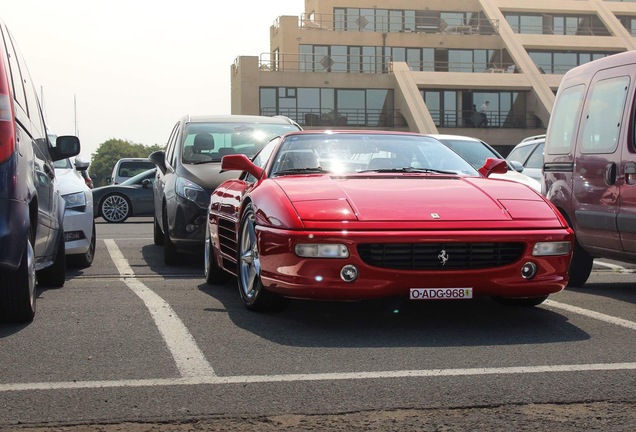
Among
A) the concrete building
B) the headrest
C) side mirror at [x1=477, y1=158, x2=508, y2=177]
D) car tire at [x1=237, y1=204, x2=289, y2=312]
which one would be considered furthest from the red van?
the concrete building

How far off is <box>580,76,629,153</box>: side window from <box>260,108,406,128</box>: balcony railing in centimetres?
5026

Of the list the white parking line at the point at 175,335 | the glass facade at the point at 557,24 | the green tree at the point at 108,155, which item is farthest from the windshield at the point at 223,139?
the green tree at the point at 108,155

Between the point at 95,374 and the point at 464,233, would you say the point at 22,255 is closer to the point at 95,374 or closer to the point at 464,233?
the point at 95,374

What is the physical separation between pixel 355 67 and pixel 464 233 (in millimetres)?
55921

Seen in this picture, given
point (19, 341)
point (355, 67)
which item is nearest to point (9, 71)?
point (19, 341)

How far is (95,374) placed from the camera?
17.0 ft

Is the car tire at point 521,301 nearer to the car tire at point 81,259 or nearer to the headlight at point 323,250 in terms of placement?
the headlight at point 323,250

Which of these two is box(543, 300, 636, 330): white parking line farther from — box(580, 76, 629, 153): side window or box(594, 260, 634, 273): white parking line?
box(594, 260, 634, 273): white parking line

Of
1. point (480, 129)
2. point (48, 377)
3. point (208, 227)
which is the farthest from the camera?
point (480, 129)

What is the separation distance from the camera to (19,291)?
6613 millimetres

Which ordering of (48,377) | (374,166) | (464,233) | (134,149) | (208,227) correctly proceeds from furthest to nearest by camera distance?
(134,149)
(208,227)
(374,166)
(464,233)
(48,377)

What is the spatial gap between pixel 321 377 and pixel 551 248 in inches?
86.7

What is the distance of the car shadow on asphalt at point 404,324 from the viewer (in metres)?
6.19

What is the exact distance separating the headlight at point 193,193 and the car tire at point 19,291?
13.8 feet
